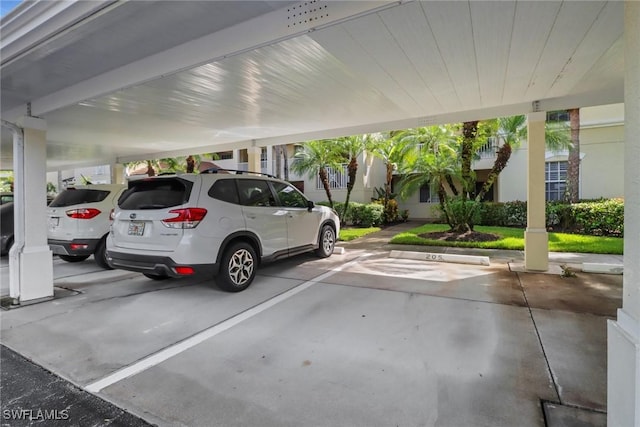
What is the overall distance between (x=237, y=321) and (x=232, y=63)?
3.17 m

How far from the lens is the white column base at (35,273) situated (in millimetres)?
4723

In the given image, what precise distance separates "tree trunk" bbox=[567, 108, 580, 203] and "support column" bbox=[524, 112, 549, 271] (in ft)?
27.4

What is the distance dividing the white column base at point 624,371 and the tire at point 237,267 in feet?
14.0

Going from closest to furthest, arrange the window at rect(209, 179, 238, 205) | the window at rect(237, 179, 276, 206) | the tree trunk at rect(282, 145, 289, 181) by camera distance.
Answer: the window at rect(209, 179, 238, 205), the window at rect(237, 179, 276, 206), the tree trunk at rect(282, 145, 289, 181)

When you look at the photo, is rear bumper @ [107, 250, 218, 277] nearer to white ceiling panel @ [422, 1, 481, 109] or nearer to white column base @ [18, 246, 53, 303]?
white column base @ [18, 246, 53, 303]

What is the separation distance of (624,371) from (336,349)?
2137 millimetres

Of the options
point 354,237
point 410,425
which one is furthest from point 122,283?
point 354,237

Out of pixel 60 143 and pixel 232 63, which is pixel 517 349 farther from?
pixel 60 143

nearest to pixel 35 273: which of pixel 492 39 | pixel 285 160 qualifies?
pixel 492 39

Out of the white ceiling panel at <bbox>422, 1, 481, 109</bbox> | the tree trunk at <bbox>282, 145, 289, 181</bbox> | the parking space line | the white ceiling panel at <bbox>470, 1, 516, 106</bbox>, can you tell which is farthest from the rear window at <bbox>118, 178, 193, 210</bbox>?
the tree trunk at <bbox>282, 145, 289, 181</bbox>

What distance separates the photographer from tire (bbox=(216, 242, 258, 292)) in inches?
194

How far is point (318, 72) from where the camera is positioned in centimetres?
464

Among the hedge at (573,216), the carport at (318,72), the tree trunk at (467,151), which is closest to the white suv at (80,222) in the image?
the carport at (318,72)

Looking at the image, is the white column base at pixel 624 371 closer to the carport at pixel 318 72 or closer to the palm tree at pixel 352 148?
the carport at pixel 318 72
